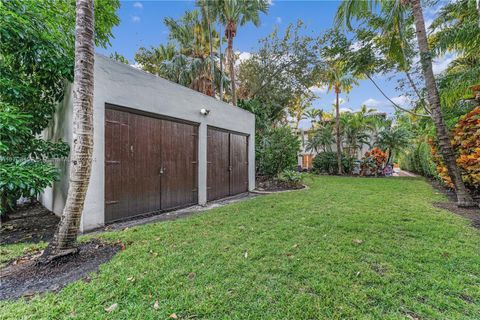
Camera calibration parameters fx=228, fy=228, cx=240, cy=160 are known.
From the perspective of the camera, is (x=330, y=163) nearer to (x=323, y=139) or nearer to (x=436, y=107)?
(x=323, y=139)

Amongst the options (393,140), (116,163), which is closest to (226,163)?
(116,163)

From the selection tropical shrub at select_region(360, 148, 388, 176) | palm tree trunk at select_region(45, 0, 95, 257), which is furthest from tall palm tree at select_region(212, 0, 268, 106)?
tropical shrub at select_region(360, 148, 388, 176)

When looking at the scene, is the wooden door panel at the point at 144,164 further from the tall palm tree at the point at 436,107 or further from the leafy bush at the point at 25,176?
the tall palm tree at the point at 436,107

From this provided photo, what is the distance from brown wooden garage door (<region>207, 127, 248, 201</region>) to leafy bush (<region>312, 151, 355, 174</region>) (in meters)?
10.9

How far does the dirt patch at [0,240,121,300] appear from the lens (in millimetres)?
2379

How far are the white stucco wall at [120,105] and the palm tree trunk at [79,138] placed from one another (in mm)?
1594

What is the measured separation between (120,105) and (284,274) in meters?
4.56

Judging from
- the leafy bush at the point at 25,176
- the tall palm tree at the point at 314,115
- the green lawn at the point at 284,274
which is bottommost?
the green lawn at the point at 284,274

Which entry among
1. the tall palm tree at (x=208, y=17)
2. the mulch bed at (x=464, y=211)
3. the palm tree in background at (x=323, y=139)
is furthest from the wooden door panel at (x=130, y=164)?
the palm tree in background at (x=323, y=139)

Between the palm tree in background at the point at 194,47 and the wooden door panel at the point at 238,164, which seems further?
the palm tree in background at the point at 194,47

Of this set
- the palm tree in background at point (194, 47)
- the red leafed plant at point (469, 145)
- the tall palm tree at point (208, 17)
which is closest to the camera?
the red leafed plant at point (469, 145)

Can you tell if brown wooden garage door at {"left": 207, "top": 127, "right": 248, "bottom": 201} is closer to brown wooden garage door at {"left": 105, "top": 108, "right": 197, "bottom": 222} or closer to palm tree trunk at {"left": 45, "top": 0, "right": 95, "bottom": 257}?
brown wooden garage door at {"left": 105, "top": 108, "right": 197, "bottom": 222}

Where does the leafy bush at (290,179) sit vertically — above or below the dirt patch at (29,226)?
above

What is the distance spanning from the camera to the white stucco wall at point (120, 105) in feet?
14.7
